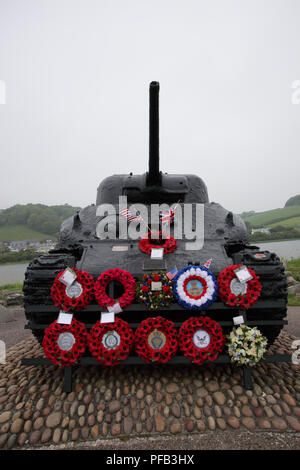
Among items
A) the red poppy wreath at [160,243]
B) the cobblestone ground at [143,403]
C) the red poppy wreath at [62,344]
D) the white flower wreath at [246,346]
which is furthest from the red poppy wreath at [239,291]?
the red poppy wreath at [62,344]

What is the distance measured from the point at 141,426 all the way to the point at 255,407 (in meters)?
1.31

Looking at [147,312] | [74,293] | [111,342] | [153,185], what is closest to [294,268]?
[153,185]

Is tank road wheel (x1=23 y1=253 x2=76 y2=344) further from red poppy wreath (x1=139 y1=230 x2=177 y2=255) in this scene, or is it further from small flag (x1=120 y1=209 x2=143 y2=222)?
small flag (x1=120 y1=209 x2=143 y2=222)

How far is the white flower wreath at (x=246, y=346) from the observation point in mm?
3492

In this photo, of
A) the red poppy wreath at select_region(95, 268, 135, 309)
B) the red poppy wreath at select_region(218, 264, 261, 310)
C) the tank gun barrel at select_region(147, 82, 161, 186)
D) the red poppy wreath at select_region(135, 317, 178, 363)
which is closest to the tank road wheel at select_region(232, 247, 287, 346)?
the red poppy wreath at select_region(218, 264, 261, 310)

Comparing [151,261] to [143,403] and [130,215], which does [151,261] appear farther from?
[143,403]

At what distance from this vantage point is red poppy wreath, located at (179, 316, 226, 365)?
353 centimetres

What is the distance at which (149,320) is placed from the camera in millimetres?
3576

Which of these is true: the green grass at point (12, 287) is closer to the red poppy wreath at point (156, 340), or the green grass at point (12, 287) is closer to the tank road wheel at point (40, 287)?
the tank road wheel at point (40, 287)

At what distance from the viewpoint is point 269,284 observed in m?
3.62

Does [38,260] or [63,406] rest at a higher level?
[38,260]

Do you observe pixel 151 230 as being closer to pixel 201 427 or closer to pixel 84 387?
pixel 84 387

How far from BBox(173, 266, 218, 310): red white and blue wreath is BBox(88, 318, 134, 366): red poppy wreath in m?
0.79

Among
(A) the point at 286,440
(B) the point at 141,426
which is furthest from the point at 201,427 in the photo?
(A) the point at 286,440
